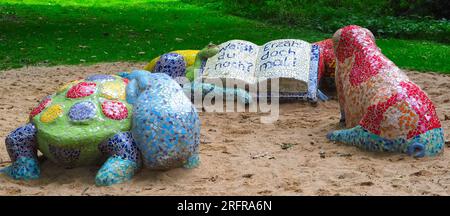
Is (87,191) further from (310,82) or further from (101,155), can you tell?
(310,82)

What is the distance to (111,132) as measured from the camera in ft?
15.5

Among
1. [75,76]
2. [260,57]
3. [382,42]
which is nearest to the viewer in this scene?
[260,57]

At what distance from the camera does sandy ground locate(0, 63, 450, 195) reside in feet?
15.0

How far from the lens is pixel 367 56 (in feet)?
20.5

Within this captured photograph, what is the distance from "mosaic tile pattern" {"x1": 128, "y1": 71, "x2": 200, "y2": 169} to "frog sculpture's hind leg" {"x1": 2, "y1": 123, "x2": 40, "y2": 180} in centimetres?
83

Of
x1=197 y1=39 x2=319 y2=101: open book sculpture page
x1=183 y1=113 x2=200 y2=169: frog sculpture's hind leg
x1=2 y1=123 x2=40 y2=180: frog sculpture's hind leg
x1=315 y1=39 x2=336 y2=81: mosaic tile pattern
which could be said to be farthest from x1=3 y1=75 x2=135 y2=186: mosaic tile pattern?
x1=315 y1=39 x2=336 y2=81: mosaic tile pattern

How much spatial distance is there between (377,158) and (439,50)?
7.76m

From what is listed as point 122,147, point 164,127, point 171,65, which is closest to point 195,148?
A: point 164,127

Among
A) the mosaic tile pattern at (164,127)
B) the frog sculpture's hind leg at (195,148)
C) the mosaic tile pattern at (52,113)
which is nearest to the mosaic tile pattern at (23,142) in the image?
the mosaic tile pattern at (52,113)

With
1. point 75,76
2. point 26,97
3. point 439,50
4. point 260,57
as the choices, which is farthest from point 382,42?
point 26,97

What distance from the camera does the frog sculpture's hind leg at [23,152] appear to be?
4.90 m

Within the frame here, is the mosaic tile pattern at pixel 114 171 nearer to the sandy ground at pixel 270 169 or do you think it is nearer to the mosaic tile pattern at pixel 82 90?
the sandy ground at pixel 270 169

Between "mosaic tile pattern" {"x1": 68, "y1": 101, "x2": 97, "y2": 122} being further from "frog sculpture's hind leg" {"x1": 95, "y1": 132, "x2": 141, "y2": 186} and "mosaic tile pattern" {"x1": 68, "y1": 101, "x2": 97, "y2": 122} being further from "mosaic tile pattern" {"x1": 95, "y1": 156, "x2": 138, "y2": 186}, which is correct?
"mosaic tile pattern" {"x1": 95, "y1": 156, "x2": 138, "y2": 186}

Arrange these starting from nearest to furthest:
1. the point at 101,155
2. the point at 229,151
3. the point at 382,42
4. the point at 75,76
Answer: the point at 101,155
the point at 229,151
the point at 75,76
the point at 382,42
